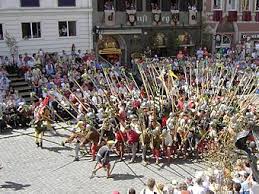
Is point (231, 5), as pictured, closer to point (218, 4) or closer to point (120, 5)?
point (218, 4)

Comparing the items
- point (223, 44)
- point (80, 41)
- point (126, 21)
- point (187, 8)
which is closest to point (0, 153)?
point (80, 41)

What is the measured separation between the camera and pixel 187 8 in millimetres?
32031

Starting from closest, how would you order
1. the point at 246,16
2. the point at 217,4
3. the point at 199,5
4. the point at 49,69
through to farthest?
the point at 49,69 < the point at 199,5 < the point at 217,4 < the point at 246,16

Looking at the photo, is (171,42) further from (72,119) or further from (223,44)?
(72,119)

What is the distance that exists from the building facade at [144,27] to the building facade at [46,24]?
0.82 metres

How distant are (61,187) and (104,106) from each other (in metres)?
5.36

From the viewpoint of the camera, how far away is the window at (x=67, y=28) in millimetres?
27094

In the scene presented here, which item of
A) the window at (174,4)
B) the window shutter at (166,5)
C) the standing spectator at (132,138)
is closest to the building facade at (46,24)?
the window shutter at (166,5)

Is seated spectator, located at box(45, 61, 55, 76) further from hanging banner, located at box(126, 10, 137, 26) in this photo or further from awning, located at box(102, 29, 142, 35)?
hanging banner, located at box(126, 10, 137, 26)

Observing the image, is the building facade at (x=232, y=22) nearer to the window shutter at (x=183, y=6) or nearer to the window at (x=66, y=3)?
the window shutter at (x=183, y=6)

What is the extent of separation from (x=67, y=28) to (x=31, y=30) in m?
2.28

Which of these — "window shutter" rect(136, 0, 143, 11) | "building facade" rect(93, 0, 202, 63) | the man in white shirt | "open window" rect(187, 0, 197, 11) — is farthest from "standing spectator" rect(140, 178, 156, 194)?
"open window" rect(187, 0, 197, 11)

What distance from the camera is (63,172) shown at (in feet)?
45.0

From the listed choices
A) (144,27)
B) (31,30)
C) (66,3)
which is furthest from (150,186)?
(144,27)
